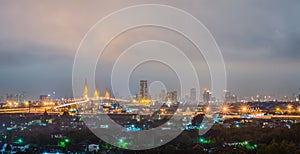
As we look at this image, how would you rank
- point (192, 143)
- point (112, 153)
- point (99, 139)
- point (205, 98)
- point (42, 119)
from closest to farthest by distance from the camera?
point (112, 153) → point (192, 143) → point (99, 139) → point (42, 119) → point (205, 98)

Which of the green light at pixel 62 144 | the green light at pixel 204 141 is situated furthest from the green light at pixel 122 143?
the green light at pixel 204 141

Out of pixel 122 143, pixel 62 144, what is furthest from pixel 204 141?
pixel 62 144

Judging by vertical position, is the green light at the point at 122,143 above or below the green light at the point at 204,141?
above

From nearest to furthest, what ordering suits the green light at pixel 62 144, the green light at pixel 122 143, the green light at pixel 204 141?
1. the green light at pixel 122 143
2. the green light at pixel 62 144
3. the green light at pixel 204 141

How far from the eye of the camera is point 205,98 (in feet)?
128

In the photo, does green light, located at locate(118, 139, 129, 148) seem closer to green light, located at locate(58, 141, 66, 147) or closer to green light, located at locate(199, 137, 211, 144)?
green light, located at locate(58, 141, 66, 147)

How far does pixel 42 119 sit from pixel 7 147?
41.5ft

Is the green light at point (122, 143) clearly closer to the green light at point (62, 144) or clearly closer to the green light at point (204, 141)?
the green light at point (62, 144)

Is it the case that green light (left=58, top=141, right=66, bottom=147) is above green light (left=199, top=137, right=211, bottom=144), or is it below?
above

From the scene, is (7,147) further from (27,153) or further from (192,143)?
(192,143)

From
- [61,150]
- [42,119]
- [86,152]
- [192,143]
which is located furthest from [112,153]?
[42,119]

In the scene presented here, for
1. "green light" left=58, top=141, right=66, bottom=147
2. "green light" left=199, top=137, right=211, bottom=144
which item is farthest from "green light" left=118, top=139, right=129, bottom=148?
"green light" left=199, top=137, right=211, bottom=144

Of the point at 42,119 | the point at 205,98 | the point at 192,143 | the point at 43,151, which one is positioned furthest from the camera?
the point at 205,98

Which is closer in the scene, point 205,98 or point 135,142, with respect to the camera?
point 135,142
